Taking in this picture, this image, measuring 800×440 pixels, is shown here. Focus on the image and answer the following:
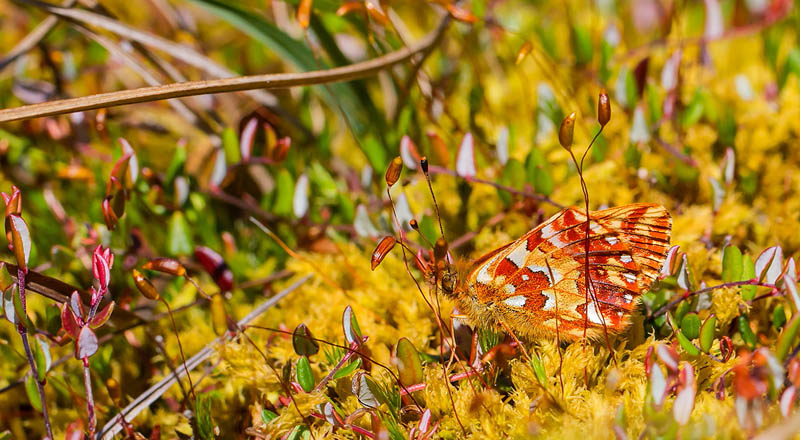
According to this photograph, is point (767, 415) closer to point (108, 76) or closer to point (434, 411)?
point (434, 411)

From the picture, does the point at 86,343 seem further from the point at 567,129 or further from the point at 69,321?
the point at 567,129

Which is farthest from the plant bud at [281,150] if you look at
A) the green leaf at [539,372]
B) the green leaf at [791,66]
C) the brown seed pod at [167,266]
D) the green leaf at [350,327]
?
the green leaf at [791,66]

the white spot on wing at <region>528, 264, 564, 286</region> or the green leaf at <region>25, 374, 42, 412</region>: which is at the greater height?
the white spot on wing at <region>528, 264, 564, 286</region>

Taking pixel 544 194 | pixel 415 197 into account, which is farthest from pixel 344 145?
pixel 544 194

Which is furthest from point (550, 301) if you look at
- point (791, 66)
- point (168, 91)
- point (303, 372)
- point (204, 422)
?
point (791, 66)

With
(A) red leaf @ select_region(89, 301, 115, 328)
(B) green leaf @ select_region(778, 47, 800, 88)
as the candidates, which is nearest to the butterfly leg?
(A) red leaf @ select_region(89, 301, 115, 328)

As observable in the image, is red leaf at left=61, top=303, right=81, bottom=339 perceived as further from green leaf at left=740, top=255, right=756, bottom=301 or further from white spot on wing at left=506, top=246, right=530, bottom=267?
green leaf at left=740, top=255, right=756, bottom=301

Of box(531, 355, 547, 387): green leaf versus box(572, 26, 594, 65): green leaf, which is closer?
box(531, 355, 547, 387): green leaf
